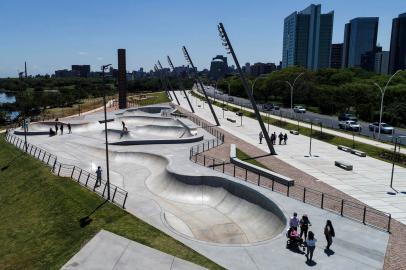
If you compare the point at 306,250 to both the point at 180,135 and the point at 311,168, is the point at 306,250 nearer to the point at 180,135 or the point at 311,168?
the point at 311,168

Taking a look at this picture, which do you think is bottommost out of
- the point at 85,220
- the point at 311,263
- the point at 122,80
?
the point at 85,220

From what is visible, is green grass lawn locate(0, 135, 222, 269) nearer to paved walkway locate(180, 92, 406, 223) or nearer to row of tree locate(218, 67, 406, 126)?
paved walkway locate(180, 92, 406, 223)


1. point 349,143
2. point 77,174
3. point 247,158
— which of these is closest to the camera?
point 77,174

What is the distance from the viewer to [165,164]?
100 feet

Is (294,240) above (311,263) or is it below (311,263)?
above

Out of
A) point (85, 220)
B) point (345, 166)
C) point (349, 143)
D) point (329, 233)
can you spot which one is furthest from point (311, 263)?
point (349, 143)

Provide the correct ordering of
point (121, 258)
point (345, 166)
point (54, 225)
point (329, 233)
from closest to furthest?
point (329, 233) < point (121, 258) < point (54, 225) < point (345, 166)

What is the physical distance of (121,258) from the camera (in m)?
15.0

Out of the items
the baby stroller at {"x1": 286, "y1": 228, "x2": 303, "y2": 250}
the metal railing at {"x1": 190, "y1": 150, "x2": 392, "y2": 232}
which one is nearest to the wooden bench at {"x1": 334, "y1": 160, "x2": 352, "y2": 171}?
the metal railing at {"x1": 190, "y1": 150, "x2": 392, "y2": 232}

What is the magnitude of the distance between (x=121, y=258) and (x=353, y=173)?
19.7m

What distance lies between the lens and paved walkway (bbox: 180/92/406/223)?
21.8 meters

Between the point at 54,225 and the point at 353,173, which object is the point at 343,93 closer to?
the point at 353,173

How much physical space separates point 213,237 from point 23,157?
24.7 m

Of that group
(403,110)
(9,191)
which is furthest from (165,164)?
(403,110)
